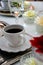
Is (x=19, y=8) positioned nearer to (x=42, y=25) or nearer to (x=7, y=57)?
(x=42, y=25)

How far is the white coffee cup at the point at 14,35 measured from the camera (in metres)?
0.58

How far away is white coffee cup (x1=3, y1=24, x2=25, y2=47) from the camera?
0.58 m

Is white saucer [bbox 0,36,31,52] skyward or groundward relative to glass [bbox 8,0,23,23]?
groundward

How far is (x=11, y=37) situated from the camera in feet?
1.90

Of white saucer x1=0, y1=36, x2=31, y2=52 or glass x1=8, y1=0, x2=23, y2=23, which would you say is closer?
white saucer x1=0, y1=36, x2=31, y2=52

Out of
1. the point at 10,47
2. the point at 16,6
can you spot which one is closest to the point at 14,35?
the point at 10,47

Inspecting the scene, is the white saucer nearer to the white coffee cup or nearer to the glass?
the white coffee cup

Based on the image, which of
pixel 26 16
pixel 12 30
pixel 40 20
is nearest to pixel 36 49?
pixel 12 30

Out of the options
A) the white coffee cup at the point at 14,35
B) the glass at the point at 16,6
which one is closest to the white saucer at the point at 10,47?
the white coffee cup at the point at 14,35

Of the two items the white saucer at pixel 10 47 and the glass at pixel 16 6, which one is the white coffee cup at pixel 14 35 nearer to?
the white saucer at pixel 10 47

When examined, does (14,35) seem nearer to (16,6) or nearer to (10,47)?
(10,47)

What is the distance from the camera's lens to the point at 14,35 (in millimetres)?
576

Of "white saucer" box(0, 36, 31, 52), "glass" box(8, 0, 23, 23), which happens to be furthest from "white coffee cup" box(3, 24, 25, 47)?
"glass" box(8, 0, 23, 23)

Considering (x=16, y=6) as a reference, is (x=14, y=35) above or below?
below
